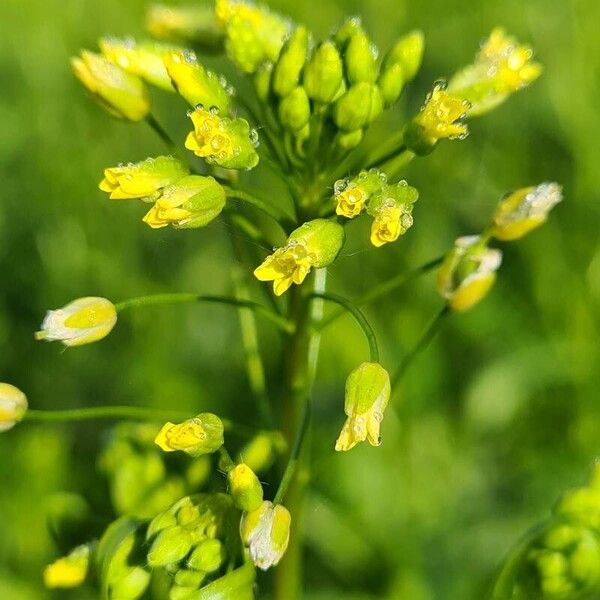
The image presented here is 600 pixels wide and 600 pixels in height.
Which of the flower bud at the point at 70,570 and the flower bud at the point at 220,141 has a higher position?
the flower bud at the point at 220,141

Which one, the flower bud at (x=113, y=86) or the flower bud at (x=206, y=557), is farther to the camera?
the flower bud at (x=113, y=86)

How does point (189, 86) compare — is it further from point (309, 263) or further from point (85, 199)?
point (85, 199)

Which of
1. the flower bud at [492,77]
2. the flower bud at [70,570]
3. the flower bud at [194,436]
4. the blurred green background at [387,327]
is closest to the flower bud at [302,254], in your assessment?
the flower bud at [194,436]

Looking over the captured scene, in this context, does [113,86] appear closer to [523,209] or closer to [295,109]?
[295,109]

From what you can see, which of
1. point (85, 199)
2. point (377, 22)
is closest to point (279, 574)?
point (85, 199)

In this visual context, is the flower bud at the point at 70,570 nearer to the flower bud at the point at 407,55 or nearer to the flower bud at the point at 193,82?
the flower bud at the point at 193,82
